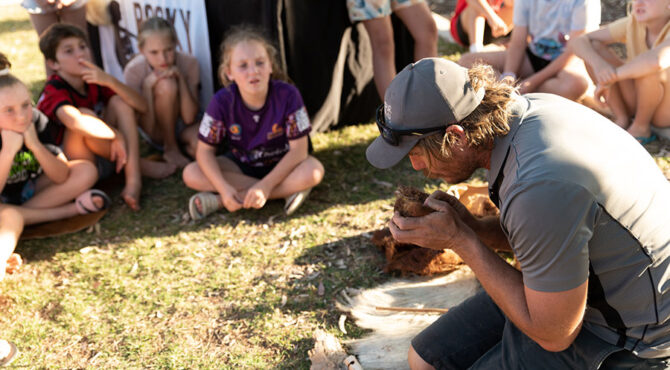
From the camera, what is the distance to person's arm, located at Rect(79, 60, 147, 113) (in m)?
4.28

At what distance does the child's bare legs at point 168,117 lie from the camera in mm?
4660

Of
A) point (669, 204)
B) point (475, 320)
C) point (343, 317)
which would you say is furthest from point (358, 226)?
point (669, 204)

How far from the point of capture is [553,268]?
1.76 m

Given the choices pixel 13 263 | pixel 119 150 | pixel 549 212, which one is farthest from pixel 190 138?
pixel 549 212

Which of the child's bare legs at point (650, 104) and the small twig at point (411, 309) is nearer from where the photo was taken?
the small twig at point (411, 309)

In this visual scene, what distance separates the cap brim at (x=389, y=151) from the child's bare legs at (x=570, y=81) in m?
A: 2.95

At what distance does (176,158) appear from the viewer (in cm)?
486

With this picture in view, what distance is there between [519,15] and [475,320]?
10.1ft

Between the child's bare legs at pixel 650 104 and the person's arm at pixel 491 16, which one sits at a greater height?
the person's arm at pixel 491 16

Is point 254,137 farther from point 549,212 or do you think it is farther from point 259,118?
point 549,212

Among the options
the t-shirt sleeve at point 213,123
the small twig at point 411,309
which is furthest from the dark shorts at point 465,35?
the small twig at point 411,309

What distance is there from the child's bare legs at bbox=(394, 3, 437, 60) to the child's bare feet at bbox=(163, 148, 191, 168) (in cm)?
204

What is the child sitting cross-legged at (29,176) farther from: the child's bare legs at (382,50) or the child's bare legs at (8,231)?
the child's bare legs at (382,50)

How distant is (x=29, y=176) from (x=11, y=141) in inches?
13.7
